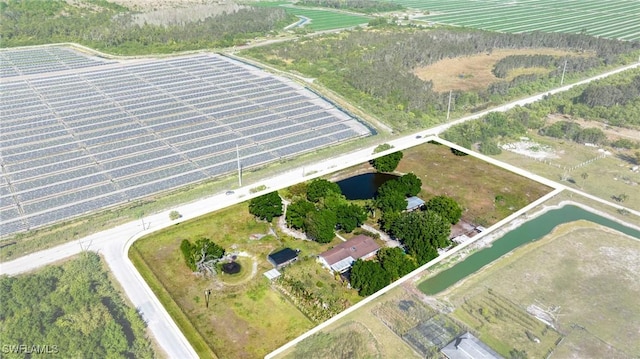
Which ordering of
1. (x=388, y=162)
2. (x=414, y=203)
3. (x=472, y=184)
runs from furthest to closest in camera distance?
1. (x=388, y=162)
2. (x=472, y=184)
3. (x=414, y=203)

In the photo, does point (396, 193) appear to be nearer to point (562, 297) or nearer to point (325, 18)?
point (562, 297)

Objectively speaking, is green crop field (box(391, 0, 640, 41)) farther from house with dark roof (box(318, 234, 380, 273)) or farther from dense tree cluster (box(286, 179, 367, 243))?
house with dark roof (box(318, 234, 380, 273))

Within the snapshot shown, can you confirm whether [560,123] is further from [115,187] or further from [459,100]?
[115,187]

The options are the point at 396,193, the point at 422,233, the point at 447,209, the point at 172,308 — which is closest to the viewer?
the point at 172,308

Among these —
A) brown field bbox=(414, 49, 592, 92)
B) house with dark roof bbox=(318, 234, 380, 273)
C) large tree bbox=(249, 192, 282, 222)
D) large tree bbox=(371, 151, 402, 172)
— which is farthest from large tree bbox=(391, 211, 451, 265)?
brown field bbox=(414, 49, 592, 92)

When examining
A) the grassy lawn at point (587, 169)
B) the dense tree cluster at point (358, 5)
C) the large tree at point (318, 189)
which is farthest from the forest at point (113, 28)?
the grassy lawn at point (587, 169)

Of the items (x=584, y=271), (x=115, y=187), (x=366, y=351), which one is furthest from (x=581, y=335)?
(x=115, y=187)

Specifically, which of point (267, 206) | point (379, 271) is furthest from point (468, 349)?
point (267, 206)
